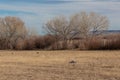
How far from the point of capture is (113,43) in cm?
6028

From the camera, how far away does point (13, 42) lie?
76.1m

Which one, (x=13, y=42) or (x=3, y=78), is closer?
(x=3, y=78)

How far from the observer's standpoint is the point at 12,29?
81.4 m

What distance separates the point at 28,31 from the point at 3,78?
64625 mm

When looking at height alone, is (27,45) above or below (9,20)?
below

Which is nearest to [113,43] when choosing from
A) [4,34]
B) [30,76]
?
[4,34]

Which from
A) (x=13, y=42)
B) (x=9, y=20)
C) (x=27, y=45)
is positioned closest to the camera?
(x=27, y=45)

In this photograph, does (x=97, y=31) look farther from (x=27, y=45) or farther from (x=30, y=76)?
(x=30, y=76)

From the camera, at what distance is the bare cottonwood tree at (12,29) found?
79750mm

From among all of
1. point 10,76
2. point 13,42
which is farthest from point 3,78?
point 13,42

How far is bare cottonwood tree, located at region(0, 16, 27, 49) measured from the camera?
3140 inches

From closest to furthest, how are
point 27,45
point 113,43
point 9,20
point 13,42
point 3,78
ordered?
point 3,78 → point 113,43 → point 27,45 → point 13,42 → point 9,20

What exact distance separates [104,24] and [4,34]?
2373cm

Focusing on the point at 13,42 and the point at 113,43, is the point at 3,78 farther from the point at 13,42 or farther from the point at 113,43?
the point at 13,42
